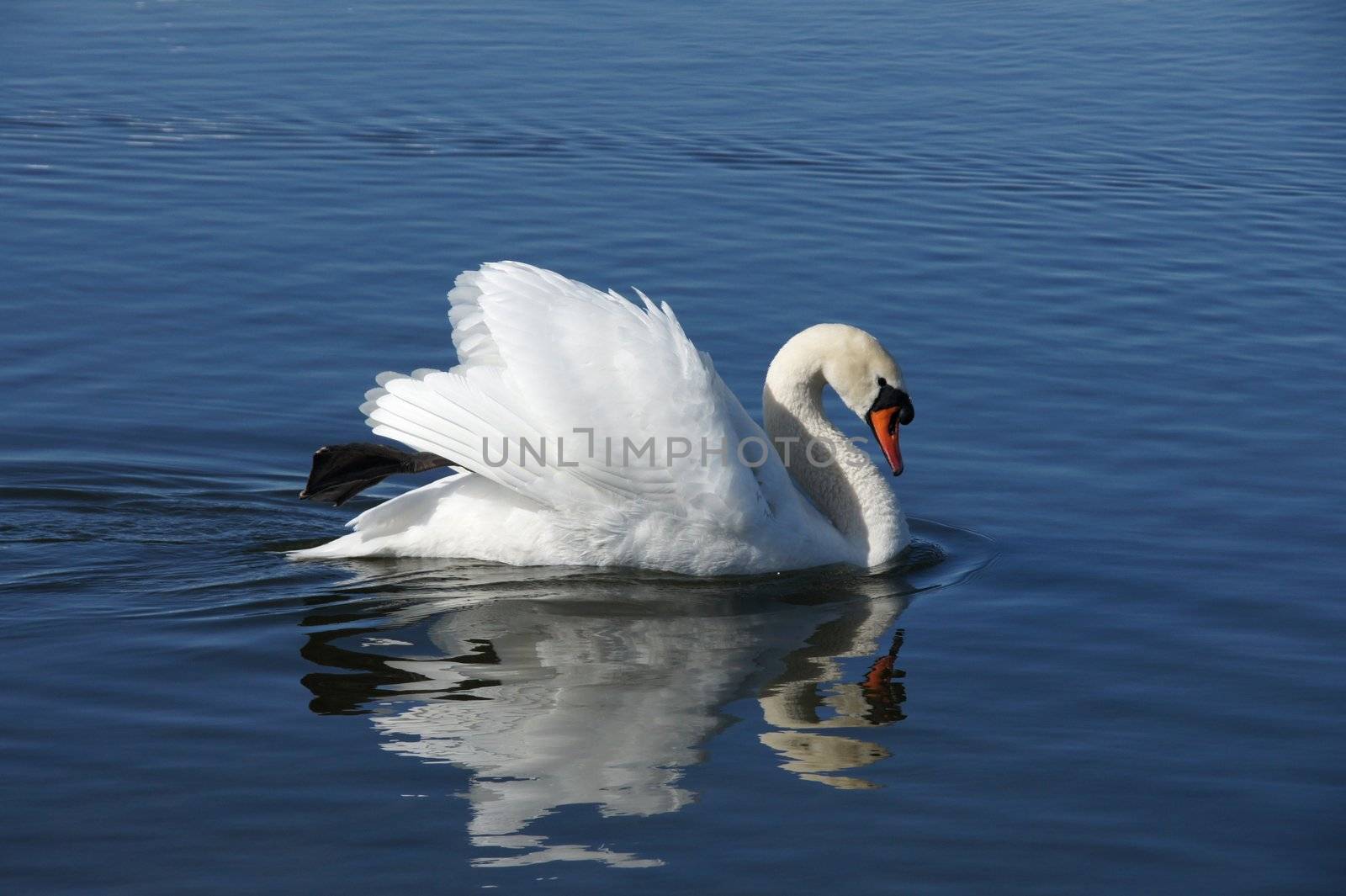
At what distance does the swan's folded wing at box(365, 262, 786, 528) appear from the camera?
738 centimetres

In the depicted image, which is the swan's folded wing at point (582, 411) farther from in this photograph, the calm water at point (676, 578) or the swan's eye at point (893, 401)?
the swan's eye at point (893, 401)

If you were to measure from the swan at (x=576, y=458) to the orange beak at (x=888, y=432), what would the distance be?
35cm

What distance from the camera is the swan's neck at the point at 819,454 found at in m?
8.29

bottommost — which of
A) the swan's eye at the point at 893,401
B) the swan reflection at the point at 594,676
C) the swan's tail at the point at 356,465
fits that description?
the swan reflection at the point at 594,676

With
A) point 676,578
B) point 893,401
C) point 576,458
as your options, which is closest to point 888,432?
point 893,401

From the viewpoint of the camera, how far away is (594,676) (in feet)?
21.8

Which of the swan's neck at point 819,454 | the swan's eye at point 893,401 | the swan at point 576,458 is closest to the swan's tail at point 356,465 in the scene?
the swan at point 576,458

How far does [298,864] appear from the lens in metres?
5.17

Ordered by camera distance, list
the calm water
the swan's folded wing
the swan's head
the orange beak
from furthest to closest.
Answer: the orange beak, the swan's head, the swan's folded wing, the calm water

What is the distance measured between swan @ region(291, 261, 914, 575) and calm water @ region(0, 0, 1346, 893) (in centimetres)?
19

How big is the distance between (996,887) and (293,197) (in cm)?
1045

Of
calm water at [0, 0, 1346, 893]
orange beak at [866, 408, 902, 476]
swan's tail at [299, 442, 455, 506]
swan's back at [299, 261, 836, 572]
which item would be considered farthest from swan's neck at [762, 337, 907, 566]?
swan's tail at [299, 442, 455, 506]

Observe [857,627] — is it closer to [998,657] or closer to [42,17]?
[998,657]

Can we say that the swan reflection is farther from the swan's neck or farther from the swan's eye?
the swan's eye
